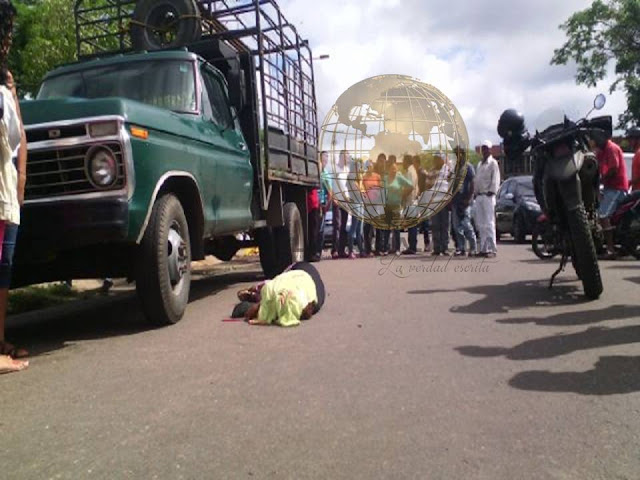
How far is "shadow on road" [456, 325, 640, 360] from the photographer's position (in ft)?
12.4

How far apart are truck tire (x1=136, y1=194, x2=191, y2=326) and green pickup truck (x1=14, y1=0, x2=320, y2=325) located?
0.01 m

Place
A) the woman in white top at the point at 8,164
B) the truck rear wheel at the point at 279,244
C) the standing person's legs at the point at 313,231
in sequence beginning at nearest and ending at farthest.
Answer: the woman in white top at the point at 8,164, the truck rear wheel at the point at 279,244, the standing person's legs at the point at 313,231

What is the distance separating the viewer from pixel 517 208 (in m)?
14.2

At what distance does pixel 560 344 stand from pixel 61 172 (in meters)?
3.61

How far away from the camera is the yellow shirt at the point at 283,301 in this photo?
491cm

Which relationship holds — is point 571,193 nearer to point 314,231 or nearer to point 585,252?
point 585,252

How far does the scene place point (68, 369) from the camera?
149 inches

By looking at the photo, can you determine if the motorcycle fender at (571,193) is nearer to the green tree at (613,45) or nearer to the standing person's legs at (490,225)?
the standing person's legs at (490,225)

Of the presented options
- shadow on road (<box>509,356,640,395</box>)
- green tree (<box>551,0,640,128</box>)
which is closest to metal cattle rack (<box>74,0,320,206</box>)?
shadow on road (<box>509,356,640,395</box>)

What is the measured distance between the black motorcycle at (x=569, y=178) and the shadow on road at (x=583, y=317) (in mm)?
500

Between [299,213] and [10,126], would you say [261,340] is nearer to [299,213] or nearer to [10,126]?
[10,126]

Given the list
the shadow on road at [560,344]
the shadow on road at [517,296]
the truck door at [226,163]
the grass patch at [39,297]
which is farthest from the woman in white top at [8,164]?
the shadow on road at [517,296]

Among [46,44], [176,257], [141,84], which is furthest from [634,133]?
[46,44]

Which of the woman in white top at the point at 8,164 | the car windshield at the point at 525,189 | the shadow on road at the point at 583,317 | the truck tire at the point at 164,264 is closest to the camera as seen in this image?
the woman in white top at the point at 8,164
